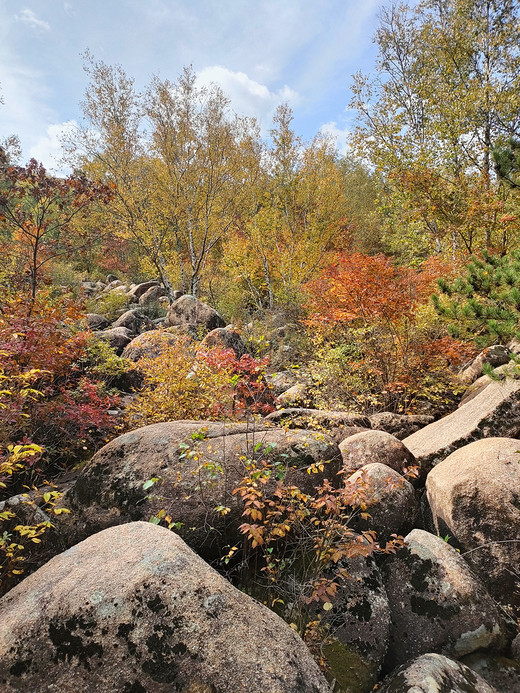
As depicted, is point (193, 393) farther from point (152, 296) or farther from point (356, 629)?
point (152, 296)

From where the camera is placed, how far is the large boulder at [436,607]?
123 inches

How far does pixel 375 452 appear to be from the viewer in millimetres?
4965

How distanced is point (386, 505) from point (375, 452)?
974 millimetres

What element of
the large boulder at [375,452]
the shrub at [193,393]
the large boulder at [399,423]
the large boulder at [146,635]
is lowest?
the large boulder at [399,423]

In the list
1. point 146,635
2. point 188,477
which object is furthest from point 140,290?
point 146,635

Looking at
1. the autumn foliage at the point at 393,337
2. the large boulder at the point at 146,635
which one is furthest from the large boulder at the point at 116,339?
the large boulder at the point at 146,635

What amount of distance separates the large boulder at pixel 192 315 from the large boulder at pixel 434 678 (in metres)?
11.8

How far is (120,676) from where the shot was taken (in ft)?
6.23

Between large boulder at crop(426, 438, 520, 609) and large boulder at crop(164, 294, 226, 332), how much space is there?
1071 centimetres

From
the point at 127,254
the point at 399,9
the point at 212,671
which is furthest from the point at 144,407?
the point at 127,254

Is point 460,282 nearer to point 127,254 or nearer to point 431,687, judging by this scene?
point 431,687

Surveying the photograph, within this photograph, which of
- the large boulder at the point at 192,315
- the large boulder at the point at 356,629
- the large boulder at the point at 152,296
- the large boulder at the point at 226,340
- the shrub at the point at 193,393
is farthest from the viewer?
the large boulder at the point at 152,296

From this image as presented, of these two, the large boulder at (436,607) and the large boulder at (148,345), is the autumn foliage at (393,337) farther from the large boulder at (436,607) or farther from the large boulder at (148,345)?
the large boulder at (148,345)

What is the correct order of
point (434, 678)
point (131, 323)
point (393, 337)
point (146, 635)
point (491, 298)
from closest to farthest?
point (146, 635)
point (434, 678)
point (491, 298)
point (393, 337)
point (131, 323)
